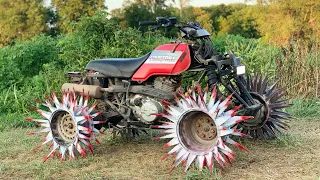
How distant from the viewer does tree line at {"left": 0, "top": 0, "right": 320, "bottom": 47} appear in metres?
35.2

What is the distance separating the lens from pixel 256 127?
209 inches

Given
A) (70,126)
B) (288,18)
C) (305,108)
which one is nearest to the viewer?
(70,126)

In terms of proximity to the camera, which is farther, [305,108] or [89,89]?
[305,108]

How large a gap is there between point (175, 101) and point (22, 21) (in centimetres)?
4298

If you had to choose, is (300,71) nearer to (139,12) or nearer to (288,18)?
(288,18)

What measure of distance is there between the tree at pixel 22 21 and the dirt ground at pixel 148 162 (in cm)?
3861

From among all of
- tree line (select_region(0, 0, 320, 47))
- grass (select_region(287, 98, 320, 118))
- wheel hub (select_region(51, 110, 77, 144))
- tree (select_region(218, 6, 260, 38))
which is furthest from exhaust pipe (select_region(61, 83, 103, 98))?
tree (select_region(218, 6, 260, 38))

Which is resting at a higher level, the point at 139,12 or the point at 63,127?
the point at 139,12

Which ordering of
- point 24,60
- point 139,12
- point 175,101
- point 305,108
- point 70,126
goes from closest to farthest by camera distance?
1. point 175,101
2. point 70,126
3. point 305,108
4. point 24,60
5. point 139,12

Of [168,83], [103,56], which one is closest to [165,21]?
[168,83]

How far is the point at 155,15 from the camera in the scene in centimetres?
4409

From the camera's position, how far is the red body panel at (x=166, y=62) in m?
4.60

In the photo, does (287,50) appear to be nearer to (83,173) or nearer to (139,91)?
(139,91)

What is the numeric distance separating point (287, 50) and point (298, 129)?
3237 mm
